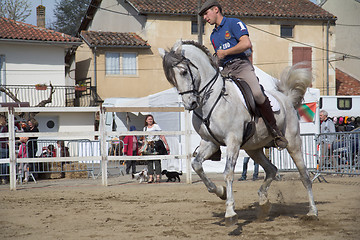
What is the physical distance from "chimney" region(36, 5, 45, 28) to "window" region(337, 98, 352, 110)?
2402 cm

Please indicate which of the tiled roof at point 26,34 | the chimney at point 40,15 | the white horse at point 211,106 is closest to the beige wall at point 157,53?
the tiled roof at point 26,34

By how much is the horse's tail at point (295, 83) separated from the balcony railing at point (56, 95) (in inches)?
1002

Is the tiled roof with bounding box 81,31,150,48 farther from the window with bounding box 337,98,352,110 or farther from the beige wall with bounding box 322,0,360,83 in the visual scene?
the beige wall with bounding box 322,0,360,83

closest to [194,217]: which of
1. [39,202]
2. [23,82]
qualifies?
[39,202]

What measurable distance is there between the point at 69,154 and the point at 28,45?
1826 cm

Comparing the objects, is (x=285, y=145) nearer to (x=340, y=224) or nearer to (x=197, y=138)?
(x=340, y=224)

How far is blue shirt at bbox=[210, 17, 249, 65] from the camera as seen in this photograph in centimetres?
683

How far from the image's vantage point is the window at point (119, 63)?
1346 inches

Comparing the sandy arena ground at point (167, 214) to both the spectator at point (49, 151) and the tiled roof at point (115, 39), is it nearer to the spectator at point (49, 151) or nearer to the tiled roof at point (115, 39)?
the spectator at point (49, 151)

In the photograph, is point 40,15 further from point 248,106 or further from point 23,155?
point 248,106

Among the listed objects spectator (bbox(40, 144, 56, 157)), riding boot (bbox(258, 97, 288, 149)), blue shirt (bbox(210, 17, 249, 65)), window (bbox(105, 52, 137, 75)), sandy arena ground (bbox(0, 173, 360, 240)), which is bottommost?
sandy arena ground (bbox(0, 173, 360, 240))

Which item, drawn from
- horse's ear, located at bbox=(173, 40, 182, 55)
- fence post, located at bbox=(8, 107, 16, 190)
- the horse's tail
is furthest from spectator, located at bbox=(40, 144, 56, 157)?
horse's ear, located at bbox=(173, 40, 182, 55)

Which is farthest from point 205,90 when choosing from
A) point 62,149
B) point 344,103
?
point 344,103

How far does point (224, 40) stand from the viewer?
22.8 feet
